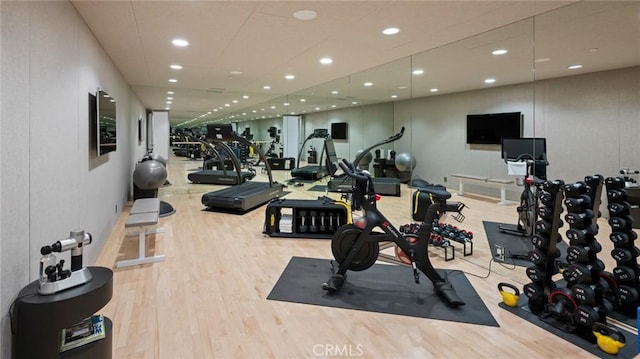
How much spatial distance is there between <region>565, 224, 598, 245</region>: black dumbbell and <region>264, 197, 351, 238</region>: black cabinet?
2748 mm

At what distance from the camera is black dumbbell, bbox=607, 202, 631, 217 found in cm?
265

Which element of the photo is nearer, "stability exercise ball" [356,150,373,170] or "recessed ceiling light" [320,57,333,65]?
"recessed ceiling light" [320,57,333,65]

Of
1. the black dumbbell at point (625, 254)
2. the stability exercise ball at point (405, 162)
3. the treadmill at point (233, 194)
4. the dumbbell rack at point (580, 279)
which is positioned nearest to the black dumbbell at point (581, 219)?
the dumbbell rack at point (580, 279)

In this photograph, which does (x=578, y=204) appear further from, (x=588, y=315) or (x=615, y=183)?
(x=588, y=315)

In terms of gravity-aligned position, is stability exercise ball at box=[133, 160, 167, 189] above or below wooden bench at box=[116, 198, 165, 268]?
above

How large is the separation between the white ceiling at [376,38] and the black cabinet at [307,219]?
2162 mm

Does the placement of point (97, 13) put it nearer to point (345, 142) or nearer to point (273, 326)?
point (273, 326)

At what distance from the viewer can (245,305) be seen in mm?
2877

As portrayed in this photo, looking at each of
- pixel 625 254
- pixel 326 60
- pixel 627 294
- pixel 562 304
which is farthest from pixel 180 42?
pixel 627 294

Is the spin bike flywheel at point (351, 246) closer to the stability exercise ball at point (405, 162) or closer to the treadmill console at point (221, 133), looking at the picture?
the stability exercise ball at point (405, 162)

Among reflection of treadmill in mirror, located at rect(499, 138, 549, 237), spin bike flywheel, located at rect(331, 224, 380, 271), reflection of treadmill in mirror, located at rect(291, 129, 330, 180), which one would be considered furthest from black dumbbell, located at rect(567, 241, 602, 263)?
reflection of treadmill in mirror, located at rect(291, 129, 330, 180)

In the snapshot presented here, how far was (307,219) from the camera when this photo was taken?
499cm

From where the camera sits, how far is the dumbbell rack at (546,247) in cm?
269

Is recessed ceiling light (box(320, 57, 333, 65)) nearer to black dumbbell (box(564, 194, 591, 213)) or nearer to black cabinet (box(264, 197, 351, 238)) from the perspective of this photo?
black cabinet (box(264, 197, 351, 238))
